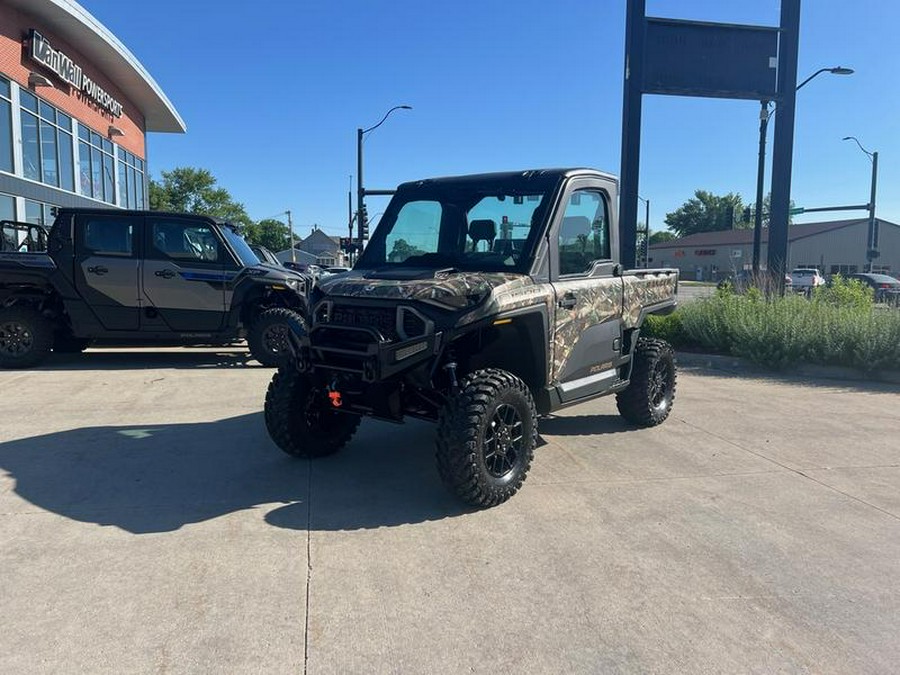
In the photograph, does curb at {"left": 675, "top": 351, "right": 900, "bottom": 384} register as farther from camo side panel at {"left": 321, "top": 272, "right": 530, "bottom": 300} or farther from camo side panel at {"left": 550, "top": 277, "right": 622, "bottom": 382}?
camo side panel at {"left": 321, "top": 272, "right": 530, "bottom": 300}

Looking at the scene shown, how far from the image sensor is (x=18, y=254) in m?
9.34

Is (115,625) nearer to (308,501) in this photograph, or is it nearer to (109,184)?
(308,501)

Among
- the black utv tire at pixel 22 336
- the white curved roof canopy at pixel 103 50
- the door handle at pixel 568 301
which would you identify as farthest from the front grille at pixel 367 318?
the white curved roof canopy at pixel 103 50

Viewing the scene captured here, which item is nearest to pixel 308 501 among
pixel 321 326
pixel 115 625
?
pixel 321 326

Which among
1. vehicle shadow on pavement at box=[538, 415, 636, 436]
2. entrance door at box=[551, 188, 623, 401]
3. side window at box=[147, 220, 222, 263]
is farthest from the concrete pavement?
side window at box=[147, 220, 222, 263]

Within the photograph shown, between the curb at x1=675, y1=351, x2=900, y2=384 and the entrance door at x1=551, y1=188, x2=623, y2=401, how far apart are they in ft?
18.4

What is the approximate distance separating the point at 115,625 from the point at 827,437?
6.14 metres

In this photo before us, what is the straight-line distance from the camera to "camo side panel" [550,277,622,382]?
4.87 metres

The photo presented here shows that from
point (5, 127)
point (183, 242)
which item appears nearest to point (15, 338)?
point (183, 242)

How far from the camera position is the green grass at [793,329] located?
960 centimetres

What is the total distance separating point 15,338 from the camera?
9188 millimetres

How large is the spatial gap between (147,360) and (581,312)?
25.5 ft

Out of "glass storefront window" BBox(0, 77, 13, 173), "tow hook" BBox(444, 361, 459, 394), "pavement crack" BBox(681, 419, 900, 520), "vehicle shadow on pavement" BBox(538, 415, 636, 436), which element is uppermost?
"glass storefront window" BBox(0, 77, 13, 173)

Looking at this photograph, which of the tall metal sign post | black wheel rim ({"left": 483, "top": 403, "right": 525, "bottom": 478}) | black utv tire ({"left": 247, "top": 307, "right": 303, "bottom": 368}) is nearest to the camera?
black wheel rim ({"left": 483, "top": 403, "right": 525, "bottom": 478})
